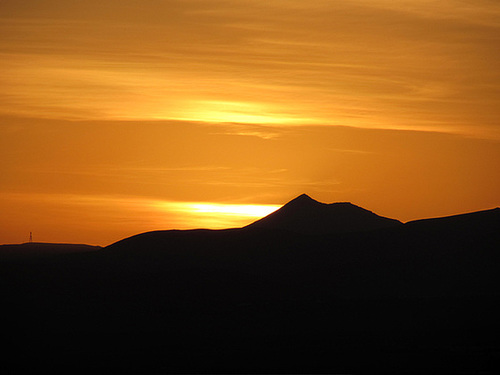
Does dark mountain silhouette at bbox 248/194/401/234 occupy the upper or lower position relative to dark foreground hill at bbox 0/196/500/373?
upper

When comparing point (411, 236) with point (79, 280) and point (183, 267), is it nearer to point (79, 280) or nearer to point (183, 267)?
point (183, 267)

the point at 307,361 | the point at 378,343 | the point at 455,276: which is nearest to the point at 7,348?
the point at 307,361

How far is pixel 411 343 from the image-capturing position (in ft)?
222

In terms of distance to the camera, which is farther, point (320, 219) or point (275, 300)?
point (320, 219)

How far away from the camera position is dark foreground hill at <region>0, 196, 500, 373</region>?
6431cm

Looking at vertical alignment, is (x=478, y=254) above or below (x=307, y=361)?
above

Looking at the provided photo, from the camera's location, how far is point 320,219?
111 m

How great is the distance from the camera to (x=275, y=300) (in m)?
83.6

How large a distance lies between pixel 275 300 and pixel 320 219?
94.2 ft

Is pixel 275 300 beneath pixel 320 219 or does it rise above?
beneath

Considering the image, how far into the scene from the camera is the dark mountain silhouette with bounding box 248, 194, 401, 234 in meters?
108

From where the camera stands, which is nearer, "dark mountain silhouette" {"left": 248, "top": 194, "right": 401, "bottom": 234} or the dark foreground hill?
the dark foreground hill

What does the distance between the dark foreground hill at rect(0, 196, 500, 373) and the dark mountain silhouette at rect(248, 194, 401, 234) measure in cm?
27

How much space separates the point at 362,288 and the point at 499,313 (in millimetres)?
15476
